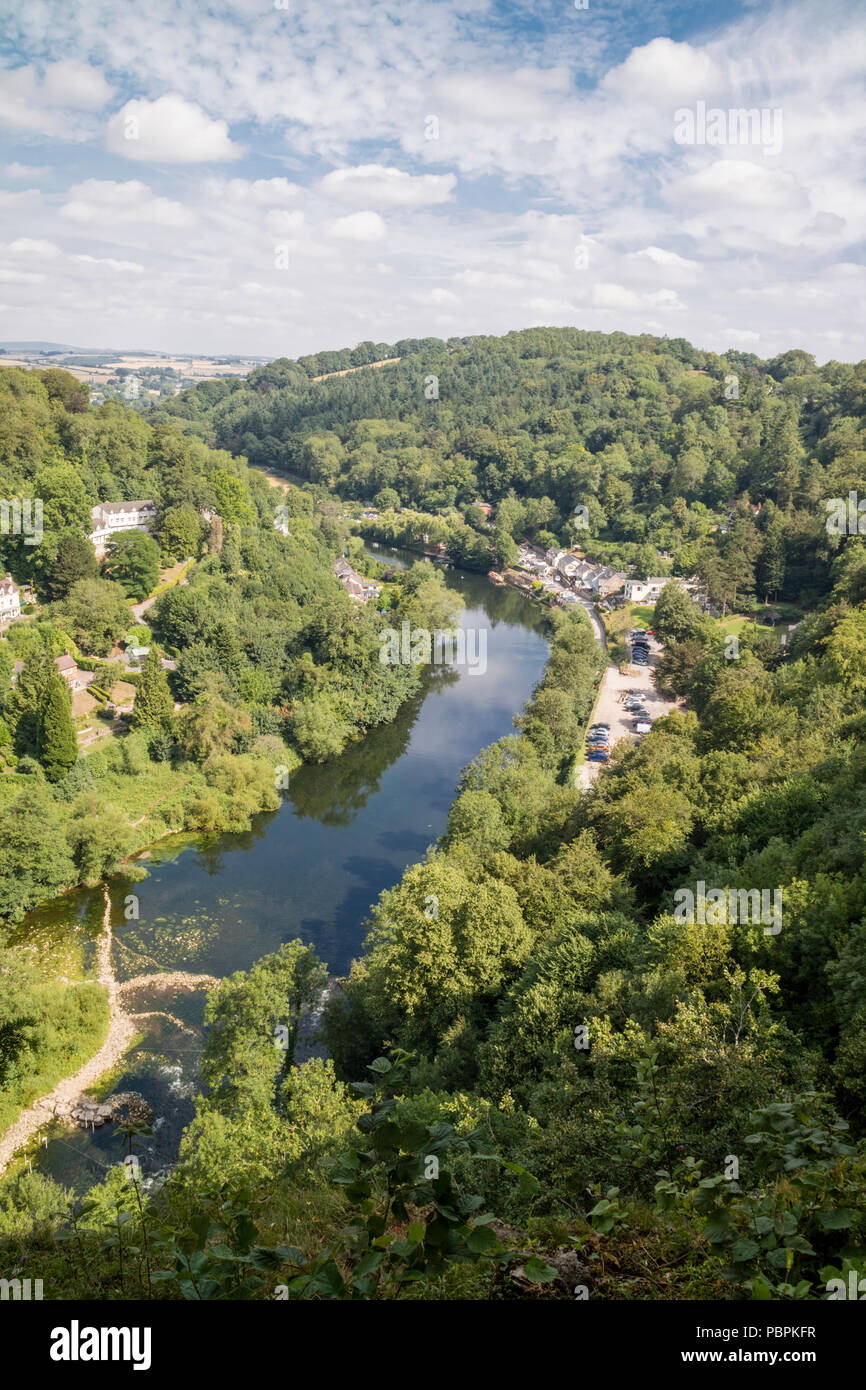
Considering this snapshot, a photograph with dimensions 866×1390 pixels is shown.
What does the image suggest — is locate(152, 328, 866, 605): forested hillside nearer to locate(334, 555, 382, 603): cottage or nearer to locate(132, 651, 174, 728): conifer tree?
locate(334, 555, 382, 603): cottage

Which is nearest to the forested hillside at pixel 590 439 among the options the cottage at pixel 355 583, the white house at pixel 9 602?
the cottage at pixel 355 583

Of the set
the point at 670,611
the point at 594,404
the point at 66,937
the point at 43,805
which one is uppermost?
the point at 594,404

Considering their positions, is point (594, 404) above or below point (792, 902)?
above

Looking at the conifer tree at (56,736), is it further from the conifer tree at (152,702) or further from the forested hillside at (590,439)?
the forested hillside at (590,439)

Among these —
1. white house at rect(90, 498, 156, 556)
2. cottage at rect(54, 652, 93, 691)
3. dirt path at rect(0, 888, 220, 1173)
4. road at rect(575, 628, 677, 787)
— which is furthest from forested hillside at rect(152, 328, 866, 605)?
dirt path at rect(0, 888, 220, 1173)

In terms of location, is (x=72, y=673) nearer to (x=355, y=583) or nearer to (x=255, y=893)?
(x=255, y=893)

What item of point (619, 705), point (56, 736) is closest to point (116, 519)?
point (56, 736)

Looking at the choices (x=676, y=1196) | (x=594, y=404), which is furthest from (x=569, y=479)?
(x=676, y=1196)
